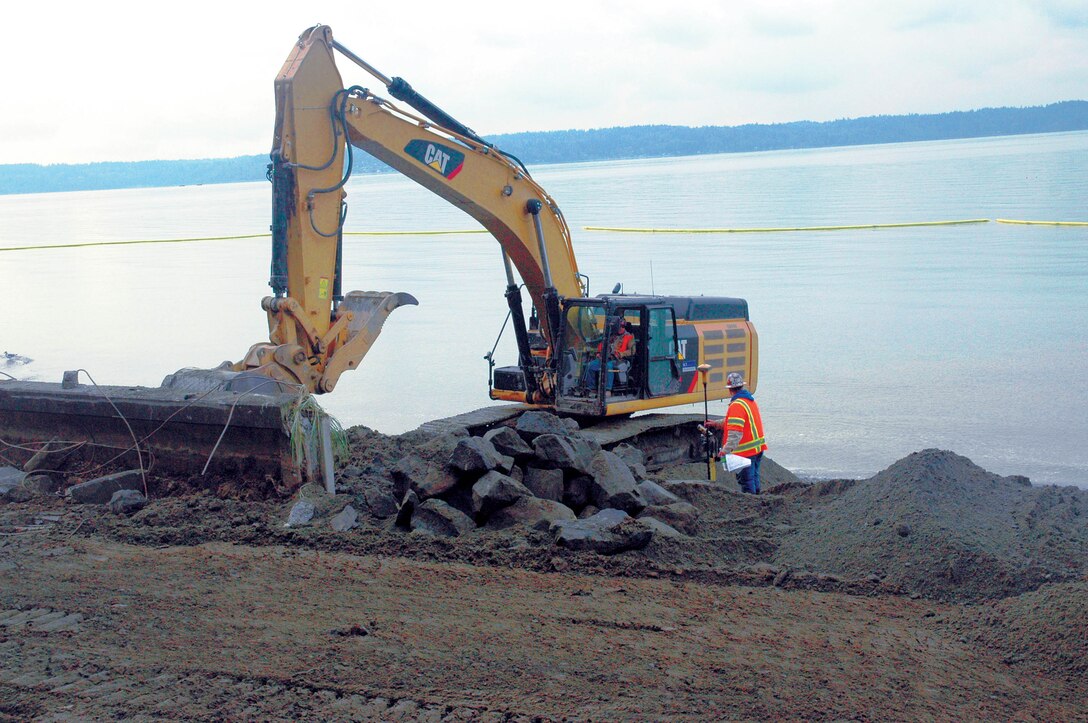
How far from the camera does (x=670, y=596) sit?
642cm

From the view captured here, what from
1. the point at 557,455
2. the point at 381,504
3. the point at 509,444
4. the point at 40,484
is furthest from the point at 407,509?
the point at 40,484

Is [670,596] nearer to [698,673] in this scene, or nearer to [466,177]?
[698,673]

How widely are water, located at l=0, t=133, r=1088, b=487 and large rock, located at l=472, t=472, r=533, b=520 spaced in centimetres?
448

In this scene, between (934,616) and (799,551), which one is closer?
(934,616)

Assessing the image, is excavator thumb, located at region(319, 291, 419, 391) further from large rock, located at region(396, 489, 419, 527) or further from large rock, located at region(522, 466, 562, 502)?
large rock, located at region(522, 466, 562, 502)

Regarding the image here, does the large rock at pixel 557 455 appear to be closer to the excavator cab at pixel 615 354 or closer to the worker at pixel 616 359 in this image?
Result: the excavator cab at pixel 615 354

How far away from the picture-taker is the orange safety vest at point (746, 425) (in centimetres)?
970

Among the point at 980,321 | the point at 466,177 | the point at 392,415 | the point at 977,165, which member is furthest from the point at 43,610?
the point at 977,165

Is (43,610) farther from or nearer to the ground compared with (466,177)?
nearer to the ground

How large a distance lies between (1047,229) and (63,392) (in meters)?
32.6

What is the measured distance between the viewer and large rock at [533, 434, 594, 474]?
27.8 ft

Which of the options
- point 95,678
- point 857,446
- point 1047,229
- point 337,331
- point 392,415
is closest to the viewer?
point 95,678

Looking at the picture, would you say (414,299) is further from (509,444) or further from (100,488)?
(100,488)

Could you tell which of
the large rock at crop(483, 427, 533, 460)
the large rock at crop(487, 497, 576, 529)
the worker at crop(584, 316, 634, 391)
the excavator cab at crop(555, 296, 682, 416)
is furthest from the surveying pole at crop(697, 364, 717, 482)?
the large rock at crop(487, 497, 576, 529)
